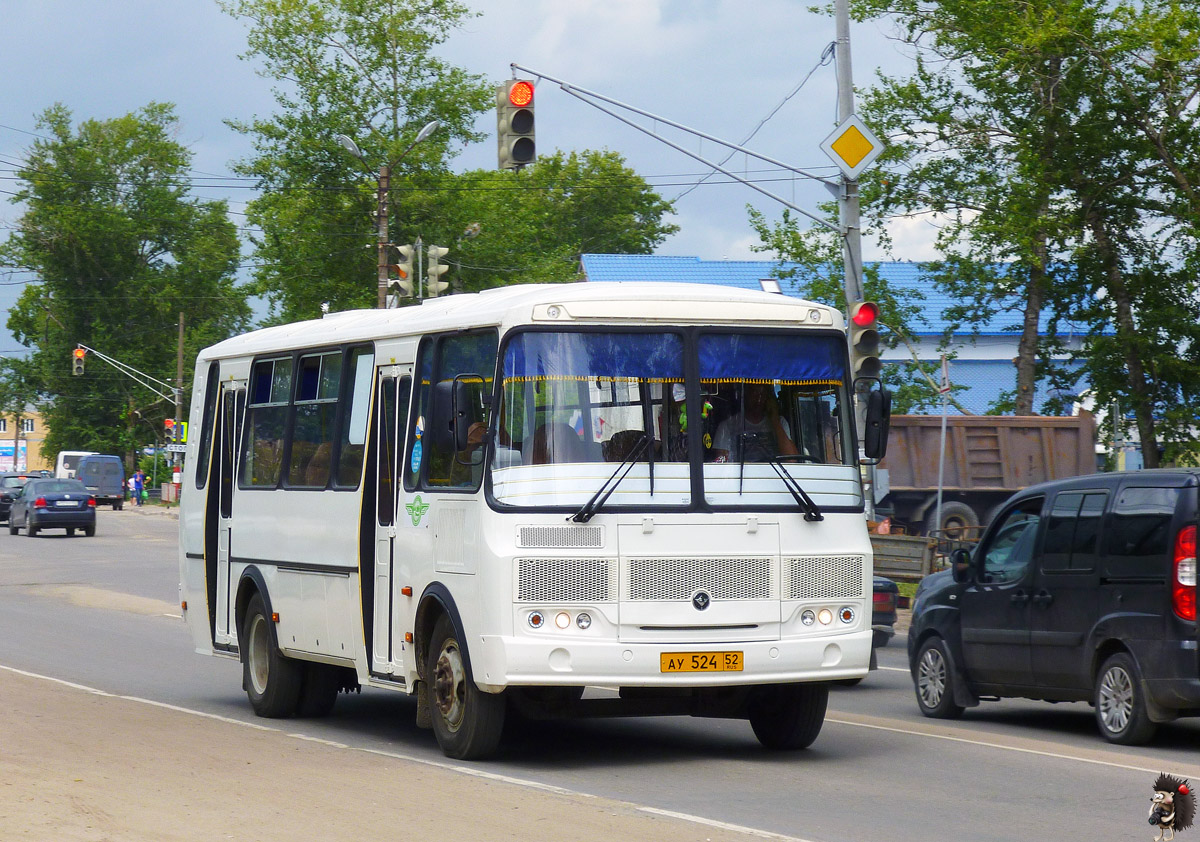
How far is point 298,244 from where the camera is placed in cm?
6669

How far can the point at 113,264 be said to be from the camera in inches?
3809

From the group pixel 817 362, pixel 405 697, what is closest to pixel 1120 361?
pixel 405 697

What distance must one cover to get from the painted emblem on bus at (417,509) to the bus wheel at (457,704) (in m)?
0.68

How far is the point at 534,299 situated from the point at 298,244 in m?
57.9

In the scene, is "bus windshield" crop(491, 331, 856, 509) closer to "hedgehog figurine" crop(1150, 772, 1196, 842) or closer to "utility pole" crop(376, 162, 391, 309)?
"hedgehog figurine" crop(1150, 772, 1196, 842)

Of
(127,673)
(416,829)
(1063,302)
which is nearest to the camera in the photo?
(416,829)

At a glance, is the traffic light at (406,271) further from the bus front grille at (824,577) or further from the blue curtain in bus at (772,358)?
the bus front grille at (824,577)

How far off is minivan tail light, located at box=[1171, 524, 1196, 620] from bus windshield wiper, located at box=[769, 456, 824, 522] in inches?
90.0

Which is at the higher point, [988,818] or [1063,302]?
[1063,302]

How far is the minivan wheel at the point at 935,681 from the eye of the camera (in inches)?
518

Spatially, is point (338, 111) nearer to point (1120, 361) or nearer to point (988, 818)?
point (1120, 361)

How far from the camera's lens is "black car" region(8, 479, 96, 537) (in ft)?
159

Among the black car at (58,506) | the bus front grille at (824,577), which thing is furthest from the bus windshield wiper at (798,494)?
the black car at (58,506)

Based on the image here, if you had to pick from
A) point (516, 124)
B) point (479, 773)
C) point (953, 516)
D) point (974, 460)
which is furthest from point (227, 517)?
point (974, 460)
